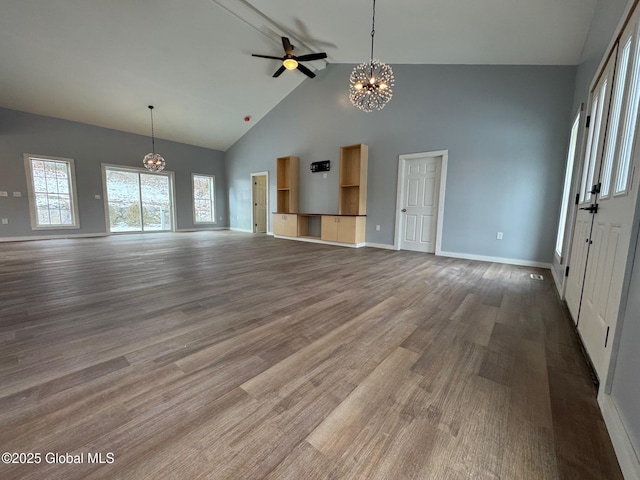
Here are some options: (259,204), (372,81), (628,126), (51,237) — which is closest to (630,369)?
(628,126)

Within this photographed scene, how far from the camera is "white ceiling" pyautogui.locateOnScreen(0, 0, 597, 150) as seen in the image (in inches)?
137

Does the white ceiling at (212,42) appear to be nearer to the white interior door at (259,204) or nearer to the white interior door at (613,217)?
the white interior door at (613,217)

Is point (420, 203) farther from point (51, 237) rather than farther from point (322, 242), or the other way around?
point (51, 237)

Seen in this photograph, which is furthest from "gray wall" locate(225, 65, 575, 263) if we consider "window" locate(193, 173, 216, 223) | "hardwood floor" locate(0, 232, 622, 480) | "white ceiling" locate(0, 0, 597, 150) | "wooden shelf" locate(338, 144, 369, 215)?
"window" locate(193, 173, 216, 223)

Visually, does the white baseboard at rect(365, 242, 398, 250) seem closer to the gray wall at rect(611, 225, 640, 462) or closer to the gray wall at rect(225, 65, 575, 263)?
the gray wall at rect(225, 65, 575, 263)

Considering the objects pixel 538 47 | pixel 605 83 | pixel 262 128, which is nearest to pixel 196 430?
pixel 605 83

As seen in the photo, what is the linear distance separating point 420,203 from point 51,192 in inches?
360

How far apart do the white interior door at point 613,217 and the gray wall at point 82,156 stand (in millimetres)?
9852

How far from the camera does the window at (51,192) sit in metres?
6.42

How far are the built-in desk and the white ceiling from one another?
132 inches

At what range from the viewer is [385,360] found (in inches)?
58.4

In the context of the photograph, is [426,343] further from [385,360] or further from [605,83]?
[605,83]

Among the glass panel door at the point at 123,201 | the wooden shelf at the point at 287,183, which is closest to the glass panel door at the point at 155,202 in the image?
the glass panel door at the point at 123,201

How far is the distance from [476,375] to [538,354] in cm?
57
